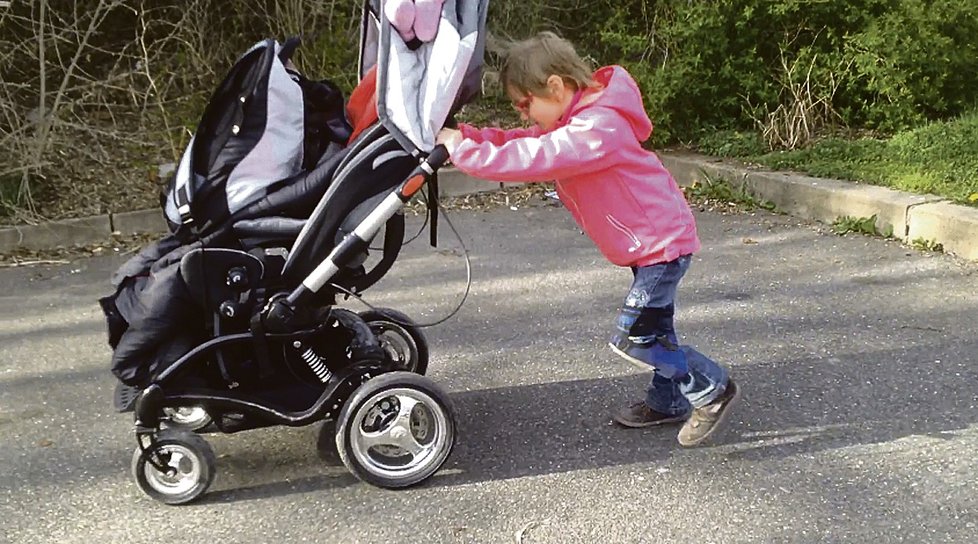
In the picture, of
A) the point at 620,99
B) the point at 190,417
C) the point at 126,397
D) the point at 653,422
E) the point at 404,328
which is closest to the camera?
the point at 620,99

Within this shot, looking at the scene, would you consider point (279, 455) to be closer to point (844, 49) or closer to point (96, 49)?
point (96, 49)

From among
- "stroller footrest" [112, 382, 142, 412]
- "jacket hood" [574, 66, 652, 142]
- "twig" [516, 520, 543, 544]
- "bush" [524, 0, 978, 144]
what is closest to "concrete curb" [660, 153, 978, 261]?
"bush" [524, 0, 978, 144]

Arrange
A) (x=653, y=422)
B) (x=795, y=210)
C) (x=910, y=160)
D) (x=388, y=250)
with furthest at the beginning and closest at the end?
(x=910, y=160)
(x=795, y=210)
(x=653, y=422)
(x=388, y=250)

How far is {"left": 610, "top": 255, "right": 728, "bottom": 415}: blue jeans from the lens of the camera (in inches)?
129

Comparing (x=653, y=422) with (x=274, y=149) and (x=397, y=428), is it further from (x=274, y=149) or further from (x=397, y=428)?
(x=274, y=149)

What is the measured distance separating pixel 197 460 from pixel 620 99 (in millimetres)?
1785

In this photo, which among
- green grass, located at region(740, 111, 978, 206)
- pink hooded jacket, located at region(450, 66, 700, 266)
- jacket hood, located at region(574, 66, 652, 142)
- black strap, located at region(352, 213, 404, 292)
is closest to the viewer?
pink hooded jacket, located at region(450, 66, 700, 266)

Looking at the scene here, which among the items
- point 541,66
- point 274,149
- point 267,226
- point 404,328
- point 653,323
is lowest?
point 404,328

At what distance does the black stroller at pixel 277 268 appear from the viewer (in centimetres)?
302

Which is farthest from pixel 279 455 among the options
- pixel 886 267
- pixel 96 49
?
pixel 96 49

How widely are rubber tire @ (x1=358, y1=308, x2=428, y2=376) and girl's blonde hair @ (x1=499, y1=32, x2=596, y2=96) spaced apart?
43.4 inches

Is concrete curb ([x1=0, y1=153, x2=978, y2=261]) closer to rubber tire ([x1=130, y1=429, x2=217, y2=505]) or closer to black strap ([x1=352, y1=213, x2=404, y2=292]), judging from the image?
black strap ([x1=352, y1=213, x2=404, y2=292])

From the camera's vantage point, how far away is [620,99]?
10.2 ft

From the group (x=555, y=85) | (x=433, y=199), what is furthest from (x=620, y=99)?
(x=433, y=199)
